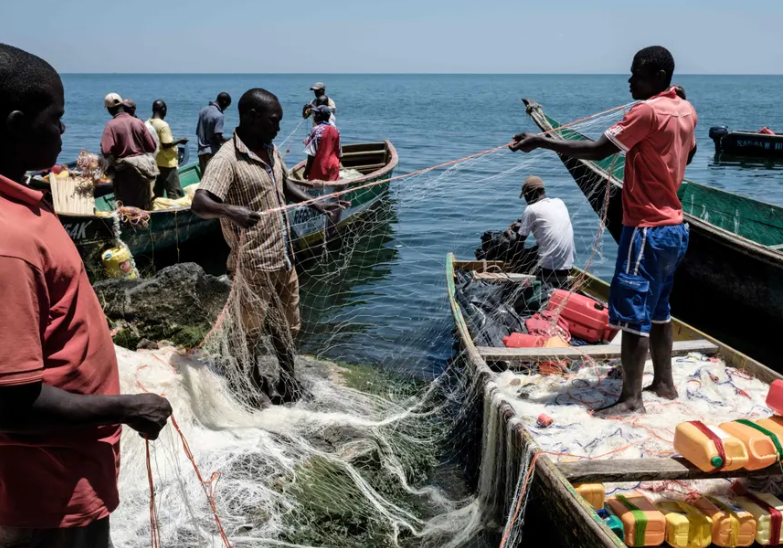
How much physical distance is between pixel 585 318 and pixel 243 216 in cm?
336

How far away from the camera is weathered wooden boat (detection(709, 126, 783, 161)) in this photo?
80.2ft

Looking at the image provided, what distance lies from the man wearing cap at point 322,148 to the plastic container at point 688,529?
8.23 metres

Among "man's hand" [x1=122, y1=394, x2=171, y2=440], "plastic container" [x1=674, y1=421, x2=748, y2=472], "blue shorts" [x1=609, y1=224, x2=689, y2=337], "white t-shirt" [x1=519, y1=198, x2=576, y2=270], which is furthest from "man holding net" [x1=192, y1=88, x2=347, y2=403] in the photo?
"plastic container" [x1=674, y1=421, x2=748, y2=472]

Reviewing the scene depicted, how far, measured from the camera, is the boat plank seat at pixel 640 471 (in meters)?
3.27

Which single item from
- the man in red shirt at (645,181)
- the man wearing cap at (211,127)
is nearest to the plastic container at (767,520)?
the man in red shirt at (645,181)

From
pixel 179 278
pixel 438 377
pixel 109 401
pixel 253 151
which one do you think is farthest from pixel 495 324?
pixel 109 401

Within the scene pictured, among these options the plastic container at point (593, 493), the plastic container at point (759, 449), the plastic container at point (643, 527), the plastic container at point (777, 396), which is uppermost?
the plastic container at point (777, 396)

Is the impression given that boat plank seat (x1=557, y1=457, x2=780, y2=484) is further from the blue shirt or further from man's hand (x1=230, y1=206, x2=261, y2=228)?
the blue shirt

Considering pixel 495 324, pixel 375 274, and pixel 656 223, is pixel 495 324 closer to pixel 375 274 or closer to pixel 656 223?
pixel 656 223

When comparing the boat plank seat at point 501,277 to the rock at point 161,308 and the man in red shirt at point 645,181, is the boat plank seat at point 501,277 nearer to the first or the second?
the man in red shirt at point 645,181

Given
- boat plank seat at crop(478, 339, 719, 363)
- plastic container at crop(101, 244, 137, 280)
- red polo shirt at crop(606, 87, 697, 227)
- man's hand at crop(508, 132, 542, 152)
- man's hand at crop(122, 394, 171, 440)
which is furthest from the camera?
plastic container at crop(101, 244, 137, 280)

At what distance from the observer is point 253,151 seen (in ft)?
15.1

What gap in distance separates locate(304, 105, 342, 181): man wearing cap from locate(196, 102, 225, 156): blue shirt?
2.04 metres

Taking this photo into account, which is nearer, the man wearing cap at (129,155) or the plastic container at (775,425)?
the plastic container at (775,425)
